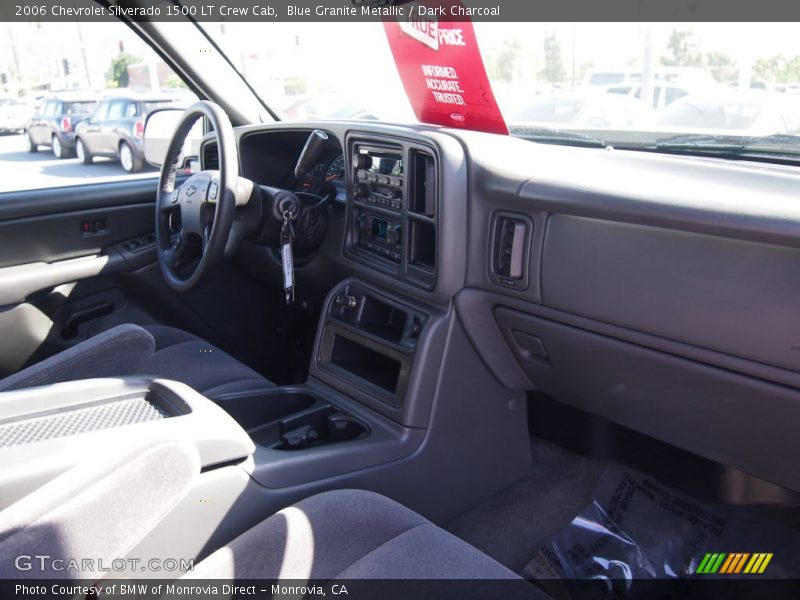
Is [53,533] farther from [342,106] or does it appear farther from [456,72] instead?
[342,106]

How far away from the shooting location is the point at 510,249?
186cm

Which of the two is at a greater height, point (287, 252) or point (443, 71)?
point (443, 71)

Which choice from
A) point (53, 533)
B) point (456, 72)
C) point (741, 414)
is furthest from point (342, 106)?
point (53, 533)

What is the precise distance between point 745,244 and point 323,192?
145cm

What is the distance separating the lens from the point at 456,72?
2.11m

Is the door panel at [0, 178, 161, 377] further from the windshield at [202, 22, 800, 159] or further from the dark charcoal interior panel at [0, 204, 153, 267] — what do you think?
the windshield at [202, 22, 800, 159]

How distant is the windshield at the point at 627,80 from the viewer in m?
1.65

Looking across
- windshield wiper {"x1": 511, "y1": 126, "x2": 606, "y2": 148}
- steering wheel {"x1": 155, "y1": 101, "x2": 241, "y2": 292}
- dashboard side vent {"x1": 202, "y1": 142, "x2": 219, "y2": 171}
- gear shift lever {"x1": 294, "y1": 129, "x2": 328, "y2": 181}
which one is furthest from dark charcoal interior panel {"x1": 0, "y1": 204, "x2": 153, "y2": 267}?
windshield wiper {"x1": 511, "y1": 126, "x2": 606, "y2": 148}

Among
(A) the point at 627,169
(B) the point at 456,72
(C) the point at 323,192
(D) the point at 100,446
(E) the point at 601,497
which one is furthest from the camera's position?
(C) the point at 323,192

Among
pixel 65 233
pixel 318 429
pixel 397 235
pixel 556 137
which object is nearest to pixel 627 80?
pixel 556 137

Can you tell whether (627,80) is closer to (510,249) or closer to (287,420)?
(510,249)

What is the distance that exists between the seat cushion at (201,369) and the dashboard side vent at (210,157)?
0.73 m

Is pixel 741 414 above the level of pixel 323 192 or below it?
below

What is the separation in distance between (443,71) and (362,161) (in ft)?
1.19
